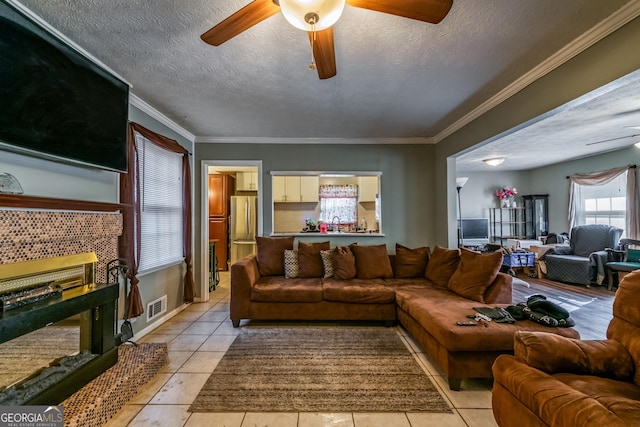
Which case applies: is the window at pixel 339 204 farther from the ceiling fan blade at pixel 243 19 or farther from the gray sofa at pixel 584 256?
the ceiling fan blade at pixel 243 19

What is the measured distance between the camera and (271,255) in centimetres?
384

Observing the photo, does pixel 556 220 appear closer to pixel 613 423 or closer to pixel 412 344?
pixel 412 344

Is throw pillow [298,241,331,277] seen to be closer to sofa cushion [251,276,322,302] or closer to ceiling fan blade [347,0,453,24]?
sofa cushion [251,276,322,302]

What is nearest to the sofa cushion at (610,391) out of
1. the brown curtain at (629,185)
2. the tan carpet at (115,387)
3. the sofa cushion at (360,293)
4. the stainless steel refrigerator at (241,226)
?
the sofa cushion at (360,293)

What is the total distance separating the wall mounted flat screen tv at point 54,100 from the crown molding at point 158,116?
0.46 m

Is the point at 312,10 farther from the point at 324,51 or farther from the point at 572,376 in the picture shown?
the point at 572,376

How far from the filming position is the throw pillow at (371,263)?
3.64m

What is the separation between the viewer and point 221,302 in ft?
13.8

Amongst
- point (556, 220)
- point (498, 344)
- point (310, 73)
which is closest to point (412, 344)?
point (498, 344)

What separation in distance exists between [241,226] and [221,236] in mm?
609

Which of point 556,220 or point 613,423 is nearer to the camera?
point 613,423

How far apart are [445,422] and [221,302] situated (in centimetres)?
342

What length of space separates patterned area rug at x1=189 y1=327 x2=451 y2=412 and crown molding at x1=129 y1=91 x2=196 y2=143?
275 centimetres

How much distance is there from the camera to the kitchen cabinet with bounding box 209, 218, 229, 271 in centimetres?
641
